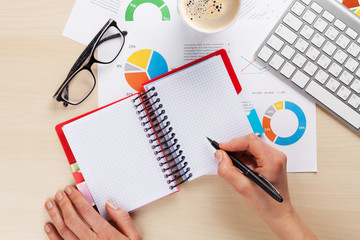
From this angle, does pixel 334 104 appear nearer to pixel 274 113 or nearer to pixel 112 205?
pixel 274 113

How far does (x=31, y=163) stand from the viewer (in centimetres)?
74

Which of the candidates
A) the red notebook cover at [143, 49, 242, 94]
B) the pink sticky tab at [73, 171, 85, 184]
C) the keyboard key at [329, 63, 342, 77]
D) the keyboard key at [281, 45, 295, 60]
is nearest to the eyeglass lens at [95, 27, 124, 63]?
the red notebook cover at [143, 49, 242, 94]

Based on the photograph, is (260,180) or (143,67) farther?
(143,67)

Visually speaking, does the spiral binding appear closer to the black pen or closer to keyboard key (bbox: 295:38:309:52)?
the black pen

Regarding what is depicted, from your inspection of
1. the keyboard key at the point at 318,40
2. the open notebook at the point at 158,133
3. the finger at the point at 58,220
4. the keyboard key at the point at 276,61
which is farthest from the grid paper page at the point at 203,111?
the finger at the point at 58,220

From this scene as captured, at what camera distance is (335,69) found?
2.33 ft

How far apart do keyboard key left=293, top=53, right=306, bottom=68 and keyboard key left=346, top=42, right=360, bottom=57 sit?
101 mm

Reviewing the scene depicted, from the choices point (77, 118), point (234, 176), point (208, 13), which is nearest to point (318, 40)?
point (208, 13)

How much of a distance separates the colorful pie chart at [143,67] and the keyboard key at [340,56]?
1.28 feet

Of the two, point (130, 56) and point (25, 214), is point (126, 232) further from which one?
point (130, 56)

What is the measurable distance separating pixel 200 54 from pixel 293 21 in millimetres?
223

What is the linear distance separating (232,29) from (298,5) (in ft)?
0.51

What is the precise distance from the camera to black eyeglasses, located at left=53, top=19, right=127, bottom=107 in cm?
71

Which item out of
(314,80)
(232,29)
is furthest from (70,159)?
(314,80)
